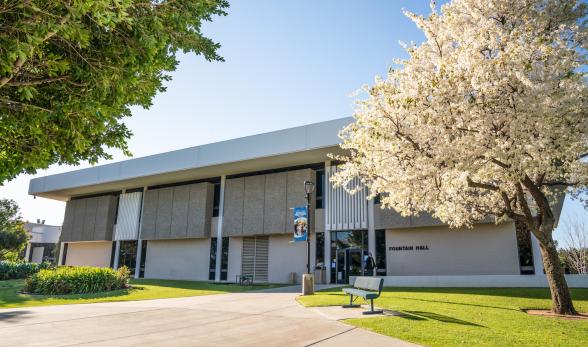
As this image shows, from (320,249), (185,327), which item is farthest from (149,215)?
(185,327)

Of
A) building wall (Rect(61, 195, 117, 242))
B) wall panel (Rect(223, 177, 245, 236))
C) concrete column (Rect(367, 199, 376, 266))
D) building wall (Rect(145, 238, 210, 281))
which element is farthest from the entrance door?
building wall (Rect(61, 195, 117, 242))

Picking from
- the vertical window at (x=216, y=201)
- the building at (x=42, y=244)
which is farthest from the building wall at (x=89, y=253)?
the building at (x=42, y=244)

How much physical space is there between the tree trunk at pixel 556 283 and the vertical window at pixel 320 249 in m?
15.8

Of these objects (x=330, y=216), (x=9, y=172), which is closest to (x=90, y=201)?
(x=330, y=216)

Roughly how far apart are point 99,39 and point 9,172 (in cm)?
285

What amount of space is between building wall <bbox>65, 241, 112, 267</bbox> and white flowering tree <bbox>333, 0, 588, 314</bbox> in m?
35.9

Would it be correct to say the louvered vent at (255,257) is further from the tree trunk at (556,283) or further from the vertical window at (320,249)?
the tree trunk at (556,283)

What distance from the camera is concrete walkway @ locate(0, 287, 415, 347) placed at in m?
6.77

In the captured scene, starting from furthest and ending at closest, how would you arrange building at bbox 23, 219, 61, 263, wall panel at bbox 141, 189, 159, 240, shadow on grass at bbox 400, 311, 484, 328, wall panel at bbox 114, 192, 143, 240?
building at bbox 23, 219, 61, 263
wall panel at bbox 114, 192, 143, 240
wall panel at bbox 141, 189, 159, 240
shadow on grass at bbox 400, 311, 484, 328

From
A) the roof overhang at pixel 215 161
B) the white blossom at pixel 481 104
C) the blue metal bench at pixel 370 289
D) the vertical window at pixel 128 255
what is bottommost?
the blue metal bench at pixel 370 289

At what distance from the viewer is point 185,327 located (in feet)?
27.0

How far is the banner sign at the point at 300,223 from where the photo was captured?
2244cm

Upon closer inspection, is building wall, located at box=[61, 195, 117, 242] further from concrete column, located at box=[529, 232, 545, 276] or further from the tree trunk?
the tree trunk

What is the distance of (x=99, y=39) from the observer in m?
5.06
